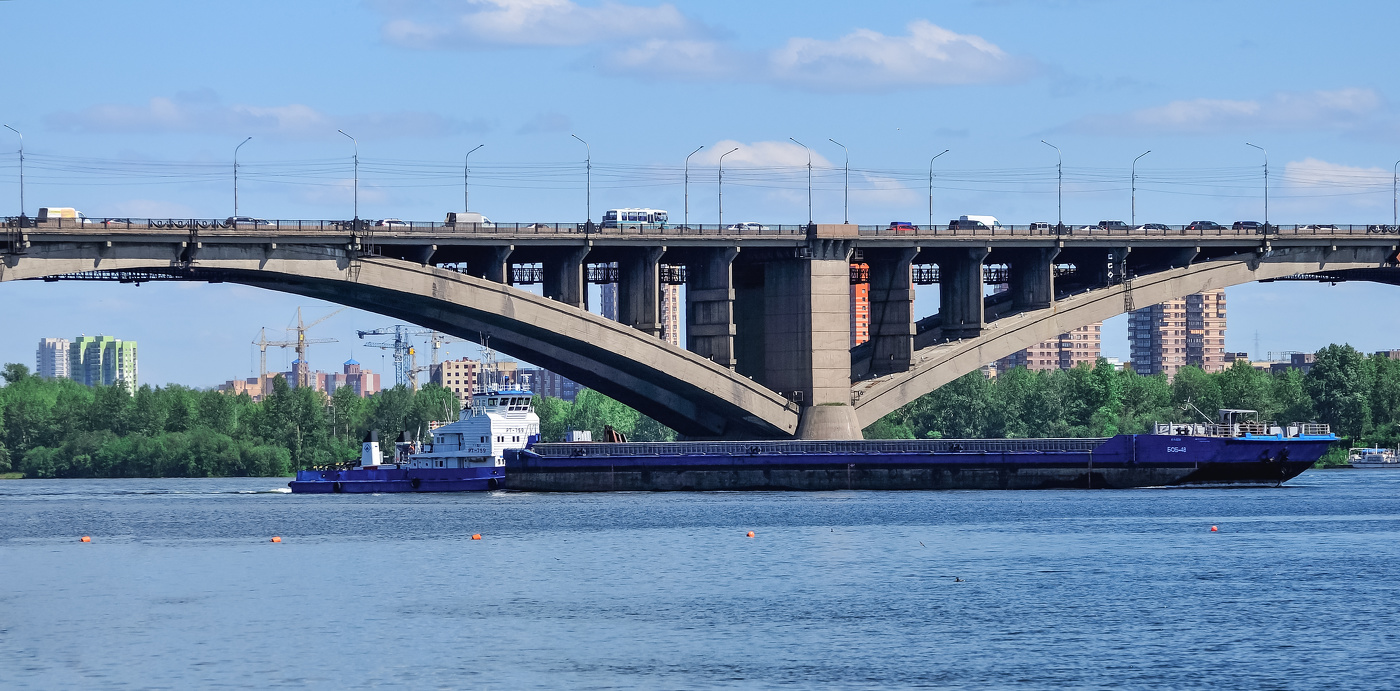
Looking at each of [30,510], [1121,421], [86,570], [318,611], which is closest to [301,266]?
[30,510]

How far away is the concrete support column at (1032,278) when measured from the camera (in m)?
127

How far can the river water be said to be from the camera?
46.1 meters

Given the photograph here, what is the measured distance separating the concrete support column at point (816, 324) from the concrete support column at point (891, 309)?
14.9 ft

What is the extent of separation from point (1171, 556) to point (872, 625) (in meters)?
21.8

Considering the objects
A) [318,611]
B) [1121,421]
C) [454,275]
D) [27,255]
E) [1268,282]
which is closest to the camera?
[318,611]

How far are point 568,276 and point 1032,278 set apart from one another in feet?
110

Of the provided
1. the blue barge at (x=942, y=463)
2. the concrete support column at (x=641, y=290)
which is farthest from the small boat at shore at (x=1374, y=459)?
the concrete support column at (x=641, y=290)

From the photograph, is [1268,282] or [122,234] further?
[1268,282]

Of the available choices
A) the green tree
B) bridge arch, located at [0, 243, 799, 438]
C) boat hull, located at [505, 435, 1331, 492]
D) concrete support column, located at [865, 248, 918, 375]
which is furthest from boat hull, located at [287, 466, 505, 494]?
the green tree

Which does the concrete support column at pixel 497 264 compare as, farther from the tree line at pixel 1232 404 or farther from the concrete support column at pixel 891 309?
the tree line at pixel 1232 404

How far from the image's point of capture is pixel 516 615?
5609 centimetres

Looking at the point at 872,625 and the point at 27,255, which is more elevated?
the point at 27,255

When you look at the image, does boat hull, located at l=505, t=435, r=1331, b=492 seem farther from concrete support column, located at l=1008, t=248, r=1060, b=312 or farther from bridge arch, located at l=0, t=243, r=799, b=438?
concrete support column, located at l=1008, t=248, r=1060, b=312

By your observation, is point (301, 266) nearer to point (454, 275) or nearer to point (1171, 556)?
point (454, 275)
